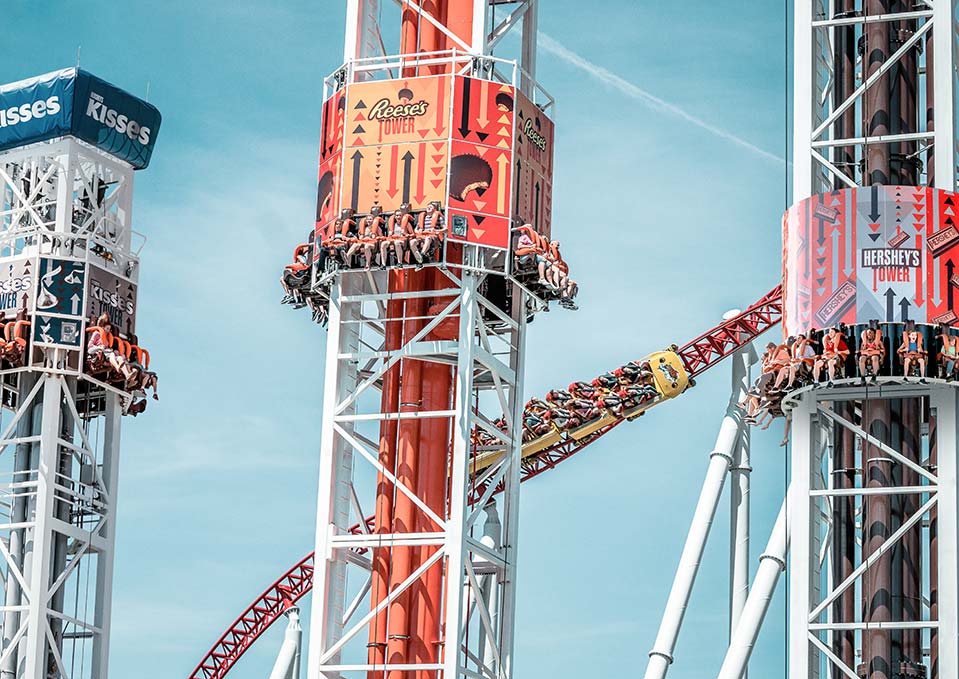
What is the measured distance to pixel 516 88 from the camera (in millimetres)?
47719

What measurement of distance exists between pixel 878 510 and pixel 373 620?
10315 millimetres

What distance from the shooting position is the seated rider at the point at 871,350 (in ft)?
137

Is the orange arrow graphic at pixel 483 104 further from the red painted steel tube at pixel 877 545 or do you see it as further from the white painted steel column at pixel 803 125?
the red painted steel tube at pixel 877 545

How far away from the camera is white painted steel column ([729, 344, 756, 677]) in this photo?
182 feet

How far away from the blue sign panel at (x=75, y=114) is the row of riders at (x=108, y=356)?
475 cm

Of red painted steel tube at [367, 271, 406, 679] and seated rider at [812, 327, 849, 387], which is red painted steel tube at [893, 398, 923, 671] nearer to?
seated rider at [812, 327, 849, 387]

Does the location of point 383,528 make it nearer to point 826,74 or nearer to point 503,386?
point 503,386

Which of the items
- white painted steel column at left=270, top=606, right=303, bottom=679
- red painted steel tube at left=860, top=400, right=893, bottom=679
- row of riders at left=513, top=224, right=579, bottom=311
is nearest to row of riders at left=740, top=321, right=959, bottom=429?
red painted steel tube at left=860, top=400, right=893, bottom=679

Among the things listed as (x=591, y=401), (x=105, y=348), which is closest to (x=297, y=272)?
(x=105, y=348)

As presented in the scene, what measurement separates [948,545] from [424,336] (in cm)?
1175

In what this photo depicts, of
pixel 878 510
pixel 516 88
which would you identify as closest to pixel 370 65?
pixel 516 88

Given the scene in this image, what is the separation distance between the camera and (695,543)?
2162 inches

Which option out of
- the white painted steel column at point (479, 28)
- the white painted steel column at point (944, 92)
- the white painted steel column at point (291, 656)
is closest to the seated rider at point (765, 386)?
the white painted steel column at point (944, 92)

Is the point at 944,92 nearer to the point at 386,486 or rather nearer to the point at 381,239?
the point at 381,239
